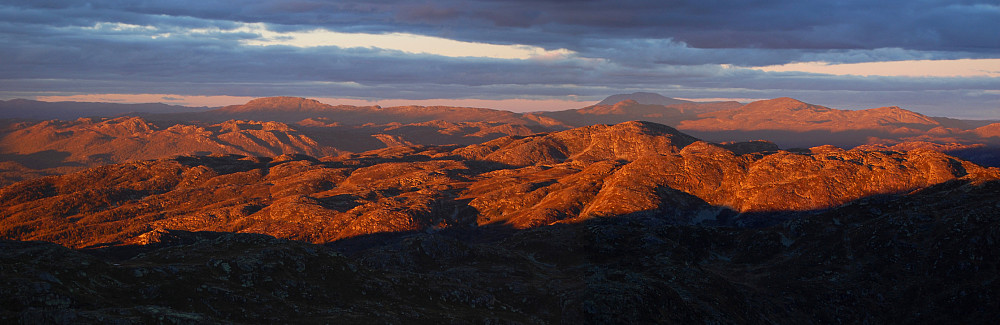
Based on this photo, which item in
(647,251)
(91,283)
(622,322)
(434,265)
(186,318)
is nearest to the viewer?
(186,318)

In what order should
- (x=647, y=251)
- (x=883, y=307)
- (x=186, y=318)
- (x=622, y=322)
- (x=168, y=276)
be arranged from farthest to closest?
(x=647, y=251) < (x=883, y=307) < (x=622, y=322) < (x=168, y=276) < (x=186, y=318)

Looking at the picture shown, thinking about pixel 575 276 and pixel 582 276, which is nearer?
pixel 582 276

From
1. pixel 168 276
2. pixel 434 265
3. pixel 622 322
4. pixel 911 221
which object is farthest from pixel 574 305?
pixel 911 221

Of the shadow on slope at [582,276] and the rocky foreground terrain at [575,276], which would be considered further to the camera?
the shadow on slope at [582,276]

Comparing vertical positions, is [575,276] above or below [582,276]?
below

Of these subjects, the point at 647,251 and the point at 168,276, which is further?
the point at 647,251

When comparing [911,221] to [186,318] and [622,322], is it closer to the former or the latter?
[622,322]

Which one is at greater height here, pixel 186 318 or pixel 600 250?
pixel 186 318

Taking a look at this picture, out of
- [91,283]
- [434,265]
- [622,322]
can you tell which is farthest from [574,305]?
[91,283]

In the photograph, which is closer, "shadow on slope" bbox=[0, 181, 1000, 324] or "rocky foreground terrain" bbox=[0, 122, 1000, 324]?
"rocky foreground terrain" bbox=[0, 122, 1000, 324]
